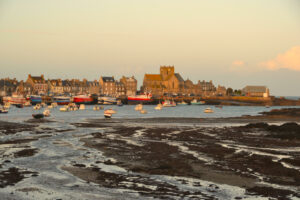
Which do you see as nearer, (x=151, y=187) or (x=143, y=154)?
(x=151, y=187)

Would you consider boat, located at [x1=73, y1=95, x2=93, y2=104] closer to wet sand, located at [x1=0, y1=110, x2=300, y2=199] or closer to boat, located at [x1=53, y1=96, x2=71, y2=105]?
boat, located at [x1=53, y1=96, x2=71, y2=105]

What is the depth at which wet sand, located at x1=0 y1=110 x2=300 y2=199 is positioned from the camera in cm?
2005

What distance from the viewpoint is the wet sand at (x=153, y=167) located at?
2005 cm

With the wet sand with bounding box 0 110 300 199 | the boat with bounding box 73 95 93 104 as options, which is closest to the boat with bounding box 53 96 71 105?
the boat with bounding box 73 95 93 104

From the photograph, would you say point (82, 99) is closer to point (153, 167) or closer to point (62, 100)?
point (62, 100)

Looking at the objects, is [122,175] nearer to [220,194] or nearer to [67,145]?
[220,194]

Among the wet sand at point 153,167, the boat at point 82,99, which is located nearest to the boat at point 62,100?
the boat at point 82,99

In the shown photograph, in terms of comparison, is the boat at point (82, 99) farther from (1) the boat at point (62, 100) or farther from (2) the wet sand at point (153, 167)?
(2) the wet sand at point (153, 167)

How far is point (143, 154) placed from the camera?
105 ft

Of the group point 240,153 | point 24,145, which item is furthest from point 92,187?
point 24,145

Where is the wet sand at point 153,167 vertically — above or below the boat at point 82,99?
below

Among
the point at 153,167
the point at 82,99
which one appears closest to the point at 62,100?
the point at 82,99

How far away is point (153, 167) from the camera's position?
1037 inches

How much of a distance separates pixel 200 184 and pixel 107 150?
48.7 feet
